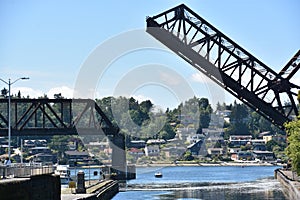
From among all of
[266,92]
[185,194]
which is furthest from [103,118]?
[266,92]

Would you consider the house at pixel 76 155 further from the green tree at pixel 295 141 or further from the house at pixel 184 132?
the green tree at pixel 295 141

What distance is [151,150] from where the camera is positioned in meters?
145

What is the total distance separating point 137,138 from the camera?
140m

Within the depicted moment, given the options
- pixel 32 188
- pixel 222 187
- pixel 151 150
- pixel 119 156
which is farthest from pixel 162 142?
pixel 32 188

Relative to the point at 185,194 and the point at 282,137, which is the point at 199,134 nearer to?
the point at 282,137

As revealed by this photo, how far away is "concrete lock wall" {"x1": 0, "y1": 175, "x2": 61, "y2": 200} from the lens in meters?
22.3

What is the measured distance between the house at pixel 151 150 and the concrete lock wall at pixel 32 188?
4410 inches

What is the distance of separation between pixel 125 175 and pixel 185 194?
2326 centimetres

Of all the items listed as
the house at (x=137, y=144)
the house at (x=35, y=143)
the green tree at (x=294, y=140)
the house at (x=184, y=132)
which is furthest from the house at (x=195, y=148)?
the green tree at (x=294, y=140)

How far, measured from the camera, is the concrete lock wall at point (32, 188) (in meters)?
22.3

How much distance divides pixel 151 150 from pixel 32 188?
119 m

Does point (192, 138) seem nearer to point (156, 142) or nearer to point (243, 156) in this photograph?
point (243, 156)

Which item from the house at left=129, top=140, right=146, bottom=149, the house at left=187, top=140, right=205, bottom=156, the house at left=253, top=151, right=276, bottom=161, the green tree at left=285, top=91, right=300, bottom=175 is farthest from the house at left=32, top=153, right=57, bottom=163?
the green tree at left=285, top=91, right=300, bottom=175

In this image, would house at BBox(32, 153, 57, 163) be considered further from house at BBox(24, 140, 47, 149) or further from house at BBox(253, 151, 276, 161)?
house at BBox(253, 151, 276, 161)
